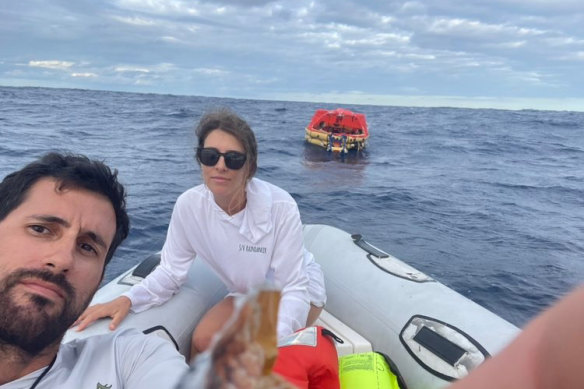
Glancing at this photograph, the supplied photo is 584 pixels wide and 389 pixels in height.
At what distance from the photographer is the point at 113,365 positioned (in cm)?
179

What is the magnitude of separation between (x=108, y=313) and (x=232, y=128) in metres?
1.43

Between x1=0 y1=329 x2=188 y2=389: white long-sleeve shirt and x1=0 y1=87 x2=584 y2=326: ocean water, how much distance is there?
1846 millimetres

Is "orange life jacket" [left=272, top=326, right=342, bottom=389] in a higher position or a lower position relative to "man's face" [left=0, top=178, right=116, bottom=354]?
lower

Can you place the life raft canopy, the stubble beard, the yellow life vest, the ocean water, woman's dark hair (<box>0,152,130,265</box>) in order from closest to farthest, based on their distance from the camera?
1. the stubble beard
2. woman's dark hair (<box>0,152,130,265</box>)
3. the yellow life vest
4. the ocean water
5. the life raft canopy

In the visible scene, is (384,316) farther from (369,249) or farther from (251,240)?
(251,240)

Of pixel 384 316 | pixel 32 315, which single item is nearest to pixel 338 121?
pixel 384 316

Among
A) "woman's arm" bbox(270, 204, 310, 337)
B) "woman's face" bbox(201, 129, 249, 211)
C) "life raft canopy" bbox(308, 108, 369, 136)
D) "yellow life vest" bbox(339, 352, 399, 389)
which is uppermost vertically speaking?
"woman's face" bbox(201, 129, 249, 211)

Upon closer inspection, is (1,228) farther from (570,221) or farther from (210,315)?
(570,221)

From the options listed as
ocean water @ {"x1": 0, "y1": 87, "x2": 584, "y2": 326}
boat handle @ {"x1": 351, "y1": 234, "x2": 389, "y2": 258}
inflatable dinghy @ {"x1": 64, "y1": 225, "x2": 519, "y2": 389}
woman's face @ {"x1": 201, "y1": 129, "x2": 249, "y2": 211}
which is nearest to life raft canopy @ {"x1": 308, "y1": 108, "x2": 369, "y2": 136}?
ocean water @ {"x1": 0, "y1": 87, "x2": 584, "y2": 326}

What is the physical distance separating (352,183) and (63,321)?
1291 centimetres

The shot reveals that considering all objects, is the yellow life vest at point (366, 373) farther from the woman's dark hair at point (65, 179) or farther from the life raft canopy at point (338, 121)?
the life raft canopy at point (338, 121)

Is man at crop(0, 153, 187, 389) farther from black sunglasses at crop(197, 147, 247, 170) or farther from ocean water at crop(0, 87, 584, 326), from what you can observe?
ocean water at crop(0, 87, 584, 326)

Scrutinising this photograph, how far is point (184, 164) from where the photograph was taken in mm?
13516

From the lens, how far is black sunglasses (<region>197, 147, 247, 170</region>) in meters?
2.81
